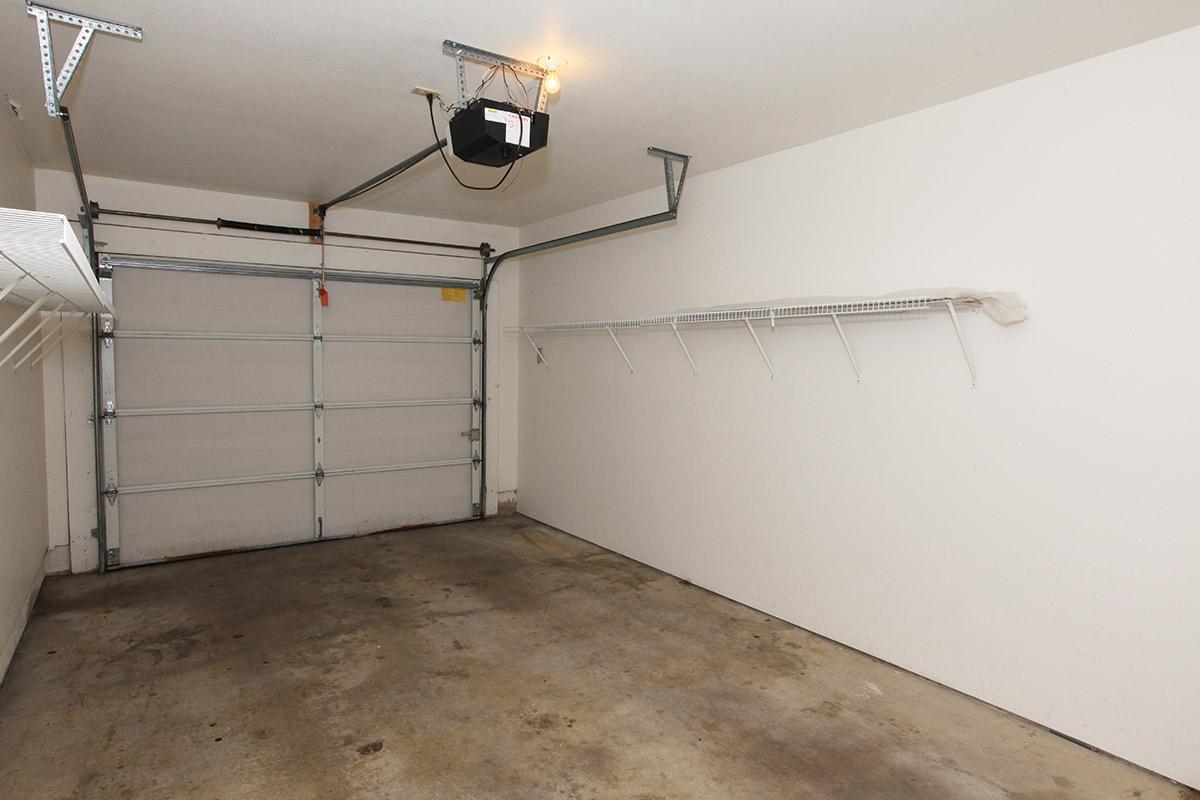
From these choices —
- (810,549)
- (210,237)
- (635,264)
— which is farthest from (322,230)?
(810,549)

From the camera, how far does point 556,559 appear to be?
15.1 ft

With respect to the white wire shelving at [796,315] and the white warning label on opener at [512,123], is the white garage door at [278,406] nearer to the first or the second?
the white wire shelving at [796,315]

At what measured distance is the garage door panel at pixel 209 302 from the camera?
4352 millimetres

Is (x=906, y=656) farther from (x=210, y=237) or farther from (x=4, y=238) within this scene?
(x=210, y=237)

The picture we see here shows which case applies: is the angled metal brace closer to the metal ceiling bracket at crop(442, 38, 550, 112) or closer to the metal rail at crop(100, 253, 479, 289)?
the metal ceiling bracket at crop(442, 38, 550, 112)

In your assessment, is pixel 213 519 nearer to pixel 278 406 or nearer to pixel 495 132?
pixel 278 406

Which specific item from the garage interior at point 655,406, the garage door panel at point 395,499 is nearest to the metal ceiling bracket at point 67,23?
the garage interior at point 655,406

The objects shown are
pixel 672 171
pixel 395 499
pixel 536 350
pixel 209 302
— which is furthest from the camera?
pixel 536 350

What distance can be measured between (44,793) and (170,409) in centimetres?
285

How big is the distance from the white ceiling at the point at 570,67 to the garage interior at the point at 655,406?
22mm

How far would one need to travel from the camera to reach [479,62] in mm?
2395

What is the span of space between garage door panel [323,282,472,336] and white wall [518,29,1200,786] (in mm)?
2133

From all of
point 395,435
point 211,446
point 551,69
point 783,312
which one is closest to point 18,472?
point 211,446

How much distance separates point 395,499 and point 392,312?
148 cm
